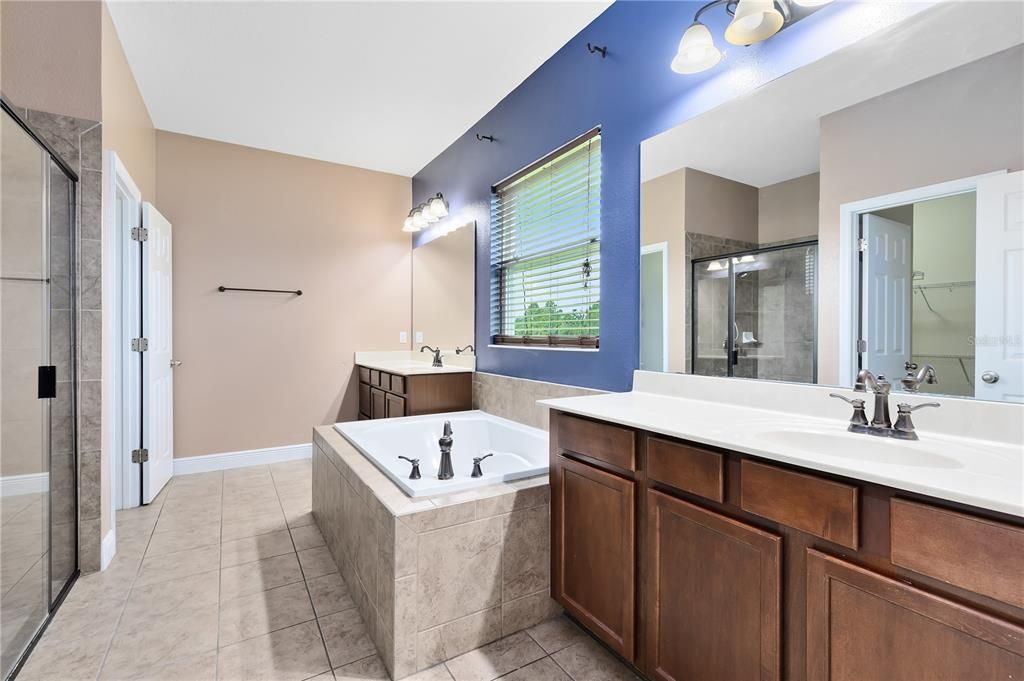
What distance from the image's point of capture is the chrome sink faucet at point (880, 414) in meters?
1.19

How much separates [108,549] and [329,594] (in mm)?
1228

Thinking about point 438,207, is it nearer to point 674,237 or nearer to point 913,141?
point 674,237

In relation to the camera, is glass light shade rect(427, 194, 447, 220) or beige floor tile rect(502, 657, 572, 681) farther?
glass light shade rect(427, 194, 447, 220)

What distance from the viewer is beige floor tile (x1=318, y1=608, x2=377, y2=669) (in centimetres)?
165

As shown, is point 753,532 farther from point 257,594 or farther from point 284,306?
point 284,306

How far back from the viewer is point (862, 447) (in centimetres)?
123

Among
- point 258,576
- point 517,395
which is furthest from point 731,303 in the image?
point 258,576

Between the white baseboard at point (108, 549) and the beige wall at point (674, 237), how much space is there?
108 inches

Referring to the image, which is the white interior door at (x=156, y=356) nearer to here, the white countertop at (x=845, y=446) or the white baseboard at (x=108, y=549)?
the white baseboard at (x=108, y=549)

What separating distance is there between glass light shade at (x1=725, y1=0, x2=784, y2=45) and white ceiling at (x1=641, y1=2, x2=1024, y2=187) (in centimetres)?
16

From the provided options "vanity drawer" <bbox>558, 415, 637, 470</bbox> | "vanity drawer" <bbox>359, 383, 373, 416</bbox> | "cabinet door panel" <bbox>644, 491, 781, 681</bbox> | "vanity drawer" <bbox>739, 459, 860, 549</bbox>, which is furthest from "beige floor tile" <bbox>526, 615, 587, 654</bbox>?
"vanity drawer" <bbox>359, 383, 373, 416</bbox>

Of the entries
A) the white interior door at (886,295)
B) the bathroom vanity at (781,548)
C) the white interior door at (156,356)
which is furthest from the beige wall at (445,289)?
the white interior door at (886,295)

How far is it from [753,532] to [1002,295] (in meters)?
0.81

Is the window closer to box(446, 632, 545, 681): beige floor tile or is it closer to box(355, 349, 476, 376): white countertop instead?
box(355, 349, 476, 376): white countertop
